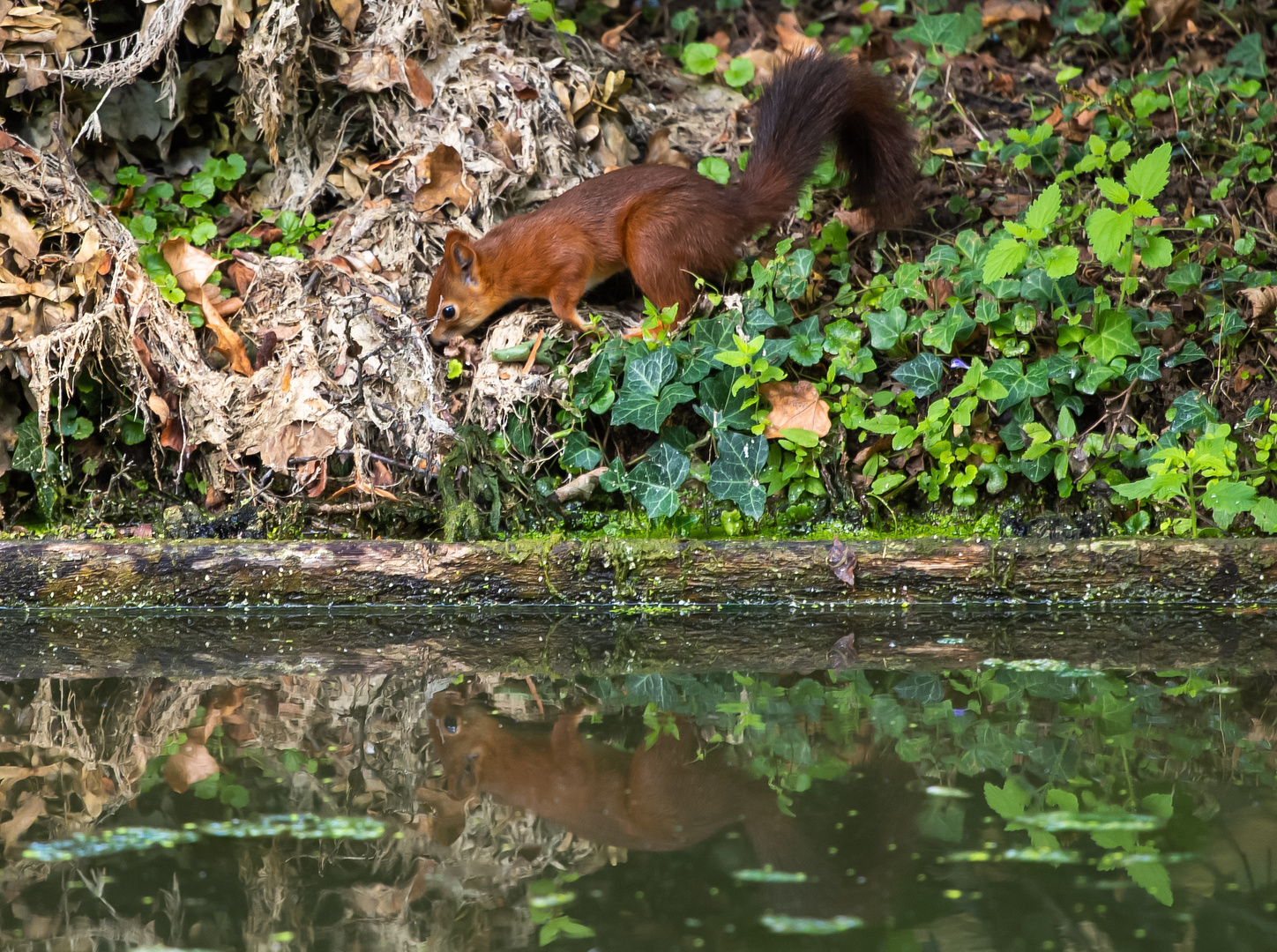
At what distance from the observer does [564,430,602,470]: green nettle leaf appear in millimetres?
3695

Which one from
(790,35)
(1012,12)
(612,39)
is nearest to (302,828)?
(612,39)

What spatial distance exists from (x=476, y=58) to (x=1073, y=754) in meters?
3.74

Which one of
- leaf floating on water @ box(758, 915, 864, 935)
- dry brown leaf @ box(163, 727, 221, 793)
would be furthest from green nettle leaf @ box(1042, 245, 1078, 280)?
dry brown leaf @ box(163, 727, 221, 793)

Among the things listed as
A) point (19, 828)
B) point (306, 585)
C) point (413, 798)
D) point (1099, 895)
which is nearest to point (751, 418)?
point (306, 585)

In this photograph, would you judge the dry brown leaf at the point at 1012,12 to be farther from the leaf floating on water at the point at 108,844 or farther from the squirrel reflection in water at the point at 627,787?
the leaf floating on water at the point at 108,844

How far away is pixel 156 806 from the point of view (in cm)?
209

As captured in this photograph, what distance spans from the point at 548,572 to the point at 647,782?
1.30 m

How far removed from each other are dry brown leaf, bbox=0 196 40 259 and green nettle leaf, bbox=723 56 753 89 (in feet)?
10.1

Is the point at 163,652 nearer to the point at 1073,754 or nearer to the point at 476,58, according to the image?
the point at 1073,754

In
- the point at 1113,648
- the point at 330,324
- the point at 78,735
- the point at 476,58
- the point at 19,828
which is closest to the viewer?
the point at 19,828

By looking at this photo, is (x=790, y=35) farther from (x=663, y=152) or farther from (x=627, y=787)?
(x=627, y=787)

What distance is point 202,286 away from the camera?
4133mm

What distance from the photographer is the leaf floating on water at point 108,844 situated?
6.23 feet

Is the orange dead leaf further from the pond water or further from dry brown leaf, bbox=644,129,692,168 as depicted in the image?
the pond water
